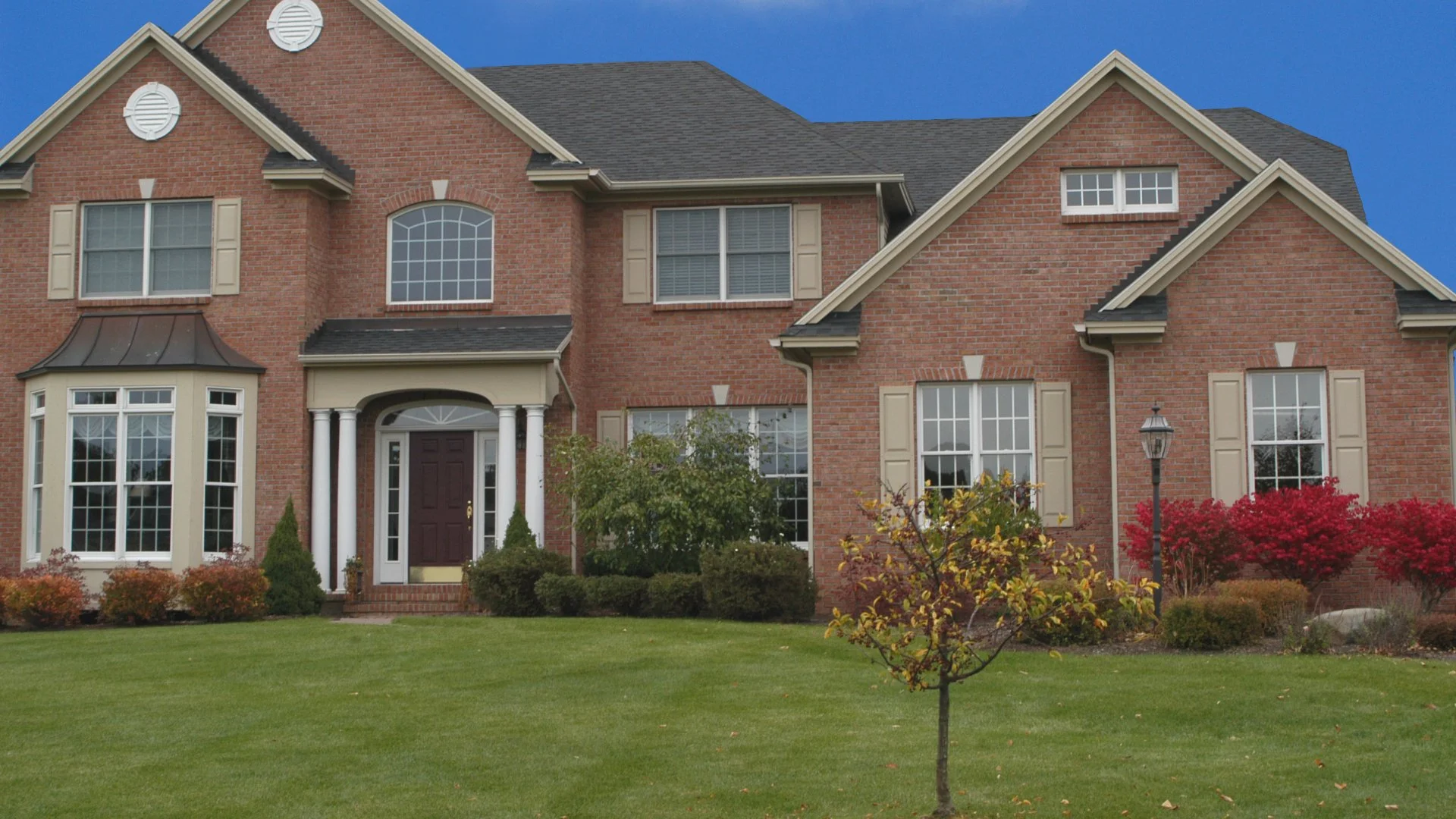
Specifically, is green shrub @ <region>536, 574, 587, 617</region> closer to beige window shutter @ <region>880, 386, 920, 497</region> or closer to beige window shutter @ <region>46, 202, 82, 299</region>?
beige window shutter @ <region>880, 386, 920, 497</region>

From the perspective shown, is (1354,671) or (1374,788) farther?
(1354,671)

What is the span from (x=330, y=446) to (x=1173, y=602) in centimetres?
1183

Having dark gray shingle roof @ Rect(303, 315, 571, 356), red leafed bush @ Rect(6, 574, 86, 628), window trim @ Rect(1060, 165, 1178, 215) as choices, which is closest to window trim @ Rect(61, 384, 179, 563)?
red leafed bush @ Rect(6, 574, 86, 628)

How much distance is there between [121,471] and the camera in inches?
824

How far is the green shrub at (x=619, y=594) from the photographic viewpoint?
63.2 feet

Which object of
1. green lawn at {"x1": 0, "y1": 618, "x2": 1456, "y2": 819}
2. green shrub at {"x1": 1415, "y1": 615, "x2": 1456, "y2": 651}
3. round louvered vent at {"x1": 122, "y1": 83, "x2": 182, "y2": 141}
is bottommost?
green lawn at {"x1": 0, "y1": 618, "x2": 1456, "y2": 819}

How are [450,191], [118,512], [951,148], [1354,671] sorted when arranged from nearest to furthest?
[1354,671] → [118,512] → [450,191] → [951,148]

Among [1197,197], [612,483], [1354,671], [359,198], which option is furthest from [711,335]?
[1354,671]

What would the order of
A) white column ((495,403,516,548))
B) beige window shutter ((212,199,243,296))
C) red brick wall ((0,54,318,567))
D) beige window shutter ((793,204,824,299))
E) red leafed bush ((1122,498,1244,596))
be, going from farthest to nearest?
beige window shutter ((793,204,824,299)) < beige window shutter ((212,199,243,296)) < red brick wall ((0,54,318,567)) < white column ((495,403,516,548)) < red leafed bush ((1122,498,1244,596))

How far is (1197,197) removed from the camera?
20266 millimetres

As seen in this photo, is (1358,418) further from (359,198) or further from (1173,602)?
(359,198)

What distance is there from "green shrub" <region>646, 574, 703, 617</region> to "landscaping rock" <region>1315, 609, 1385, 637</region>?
23.0ft

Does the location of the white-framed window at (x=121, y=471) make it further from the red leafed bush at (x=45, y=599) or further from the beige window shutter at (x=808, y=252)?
the beige window shutter at (x=808, y=252)

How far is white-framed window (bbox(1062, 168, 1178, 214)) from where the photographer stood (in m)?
20.2
